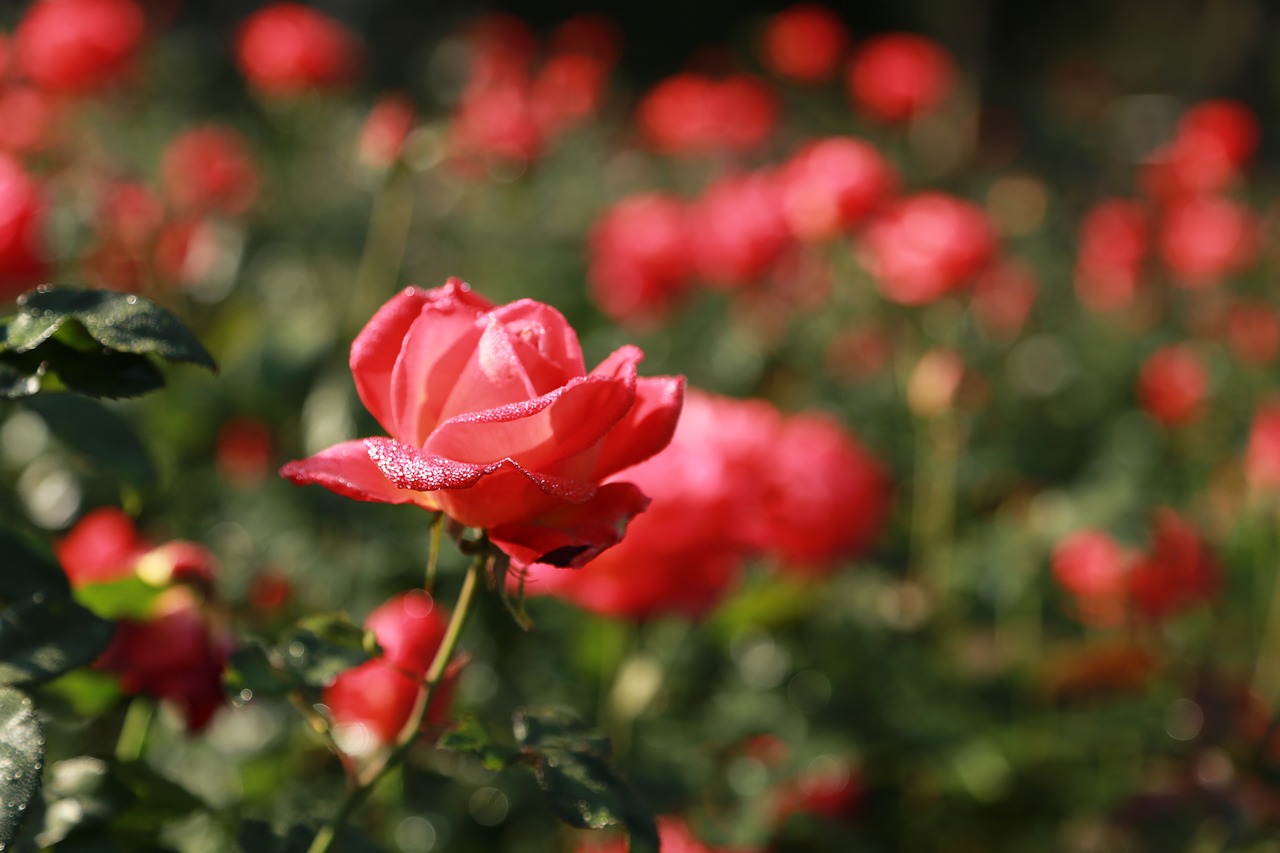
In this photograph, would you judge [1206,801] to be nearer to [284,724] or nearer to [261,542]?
[284,724]

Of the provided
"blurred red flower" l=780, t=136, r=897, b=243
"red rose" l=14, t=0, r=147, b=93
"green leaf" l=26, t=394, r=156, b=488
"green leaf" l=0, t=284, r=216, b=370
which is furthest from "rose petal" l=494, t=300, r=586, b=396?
"red rose" l=14, t=0, r=147, b=93

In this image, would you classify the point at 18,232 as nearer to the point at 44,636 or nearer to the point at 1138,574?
the point at 44,636

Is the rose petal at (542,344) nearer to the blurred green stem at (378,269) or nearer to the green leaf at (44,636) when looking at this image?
the green leaf at (44,636)

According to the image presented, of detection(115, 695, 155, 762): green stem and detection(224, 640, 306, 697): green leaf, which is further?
detection(115, 695, 155, 762): green stem

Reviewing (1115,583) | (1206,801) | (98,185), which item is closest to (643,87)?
(98,185)

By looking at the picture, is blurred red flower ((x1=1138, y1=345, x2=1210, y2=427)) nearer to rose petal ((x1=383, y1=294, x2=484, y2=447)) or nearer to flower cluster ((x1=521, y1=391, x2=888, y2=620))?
flower cluster ((x1=521, y1=391, x2=888, y2=620))

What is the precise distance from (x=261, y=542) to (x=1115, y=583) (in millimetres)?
966

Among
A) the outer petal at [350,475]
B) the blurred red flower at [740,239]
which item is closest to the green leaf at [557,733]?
the outer petal at [350,475]

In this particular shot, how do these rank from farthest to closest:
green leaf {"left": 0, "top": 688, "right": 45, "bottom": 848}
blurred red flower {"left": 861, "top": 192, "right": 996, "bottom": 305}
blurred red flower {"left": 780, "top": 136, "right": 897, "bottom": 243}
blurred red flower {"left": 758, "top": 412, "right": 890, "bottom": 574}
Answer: blurred red flower {"left": 780, "top": 136, "right": 897, "bottom": 243} → blurred red flower {"left": 861, "top": 192, "right": 996, "bottom": 305} → blurred red flower {"left": 758, "top": 412, "right": 890, "bottom": 574} → green leaf {"left": 0, "top": 688, "right": 45, "bottom": 848}

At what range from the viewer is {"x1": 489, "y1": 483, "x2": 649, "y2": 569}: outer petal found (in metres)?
0.43

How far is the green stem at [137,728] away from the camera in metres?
0.65

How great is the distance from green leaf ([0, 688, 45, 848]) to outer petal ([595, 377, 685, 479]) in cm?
22

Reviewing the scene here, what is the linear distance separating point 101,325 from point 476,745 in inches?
8.3

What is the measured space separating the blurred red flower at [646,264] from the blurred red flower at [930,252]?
0.31 m
